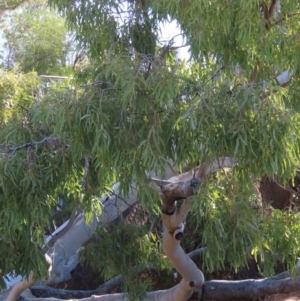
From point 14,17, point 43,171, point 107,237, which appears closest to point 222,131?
point 43,171

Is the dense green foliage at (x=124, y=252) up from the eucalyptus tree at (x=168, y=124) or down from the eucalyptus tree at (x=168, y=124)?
down

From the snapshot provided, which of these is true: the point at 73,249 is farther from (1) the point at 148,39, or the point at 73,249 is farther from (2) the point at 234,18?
(2) the point at 234,18

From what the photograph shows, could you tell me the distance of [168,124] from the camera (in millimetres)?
3271

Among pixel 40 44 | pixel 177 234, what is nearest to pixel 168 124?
pixel 177 234

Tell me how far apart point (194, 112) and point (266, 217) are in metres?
1.74

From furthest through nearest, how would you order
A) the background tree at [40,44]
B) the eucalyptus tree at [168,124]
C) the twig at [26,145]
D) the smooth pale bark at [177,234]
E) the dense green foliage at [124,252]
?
the background tree at [40,44] → the dense green foliage at [124,252] → the smooth pale bark at [177,234] → the twig at [26,145] → the eucalyptus tree at [168,124]

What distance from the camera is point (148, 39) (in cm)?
420

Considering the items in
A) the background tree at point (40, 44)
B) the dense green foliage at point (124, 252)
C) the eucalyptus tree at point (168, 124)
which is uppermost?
the background tree at point (40, 44)

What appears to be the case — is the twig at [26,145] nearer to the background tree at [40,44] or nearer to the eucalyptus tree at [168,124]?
the eucalyptus tree at [168,124]

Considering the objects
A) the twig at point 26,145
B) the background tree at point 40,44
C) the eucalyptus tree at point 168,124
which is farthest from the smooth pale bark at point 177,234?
the background tree at point 40,44

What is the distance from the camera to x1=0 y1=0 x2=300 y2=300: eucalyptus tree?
3076 millimetres

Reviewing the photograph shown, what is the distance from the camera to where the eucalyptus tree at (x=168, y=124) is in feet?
10.1

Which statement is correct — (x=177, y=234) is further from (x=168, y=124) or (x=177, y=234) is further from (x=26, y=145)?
(x=168, y=124)

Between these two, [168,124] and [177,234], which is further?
[177,234]
